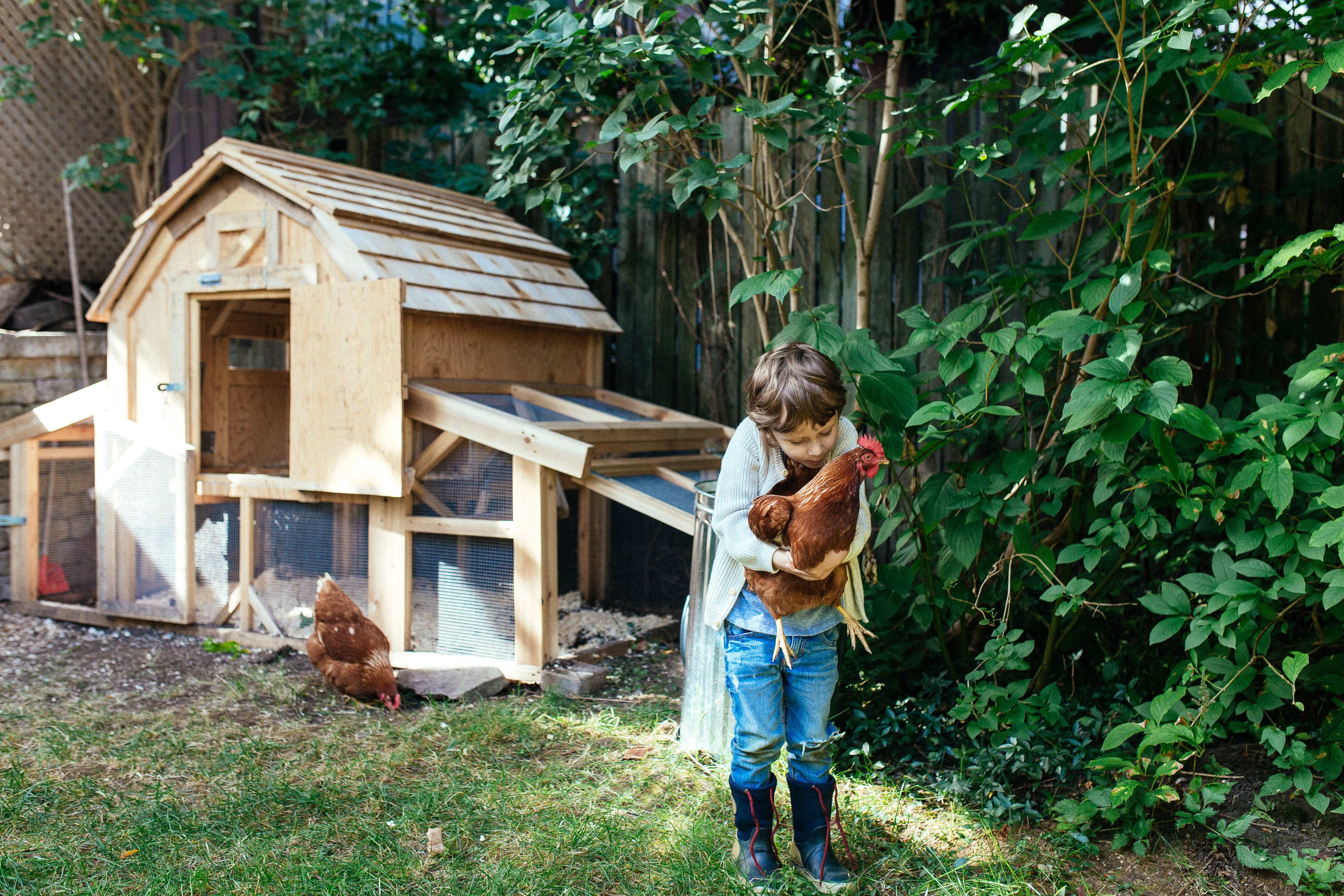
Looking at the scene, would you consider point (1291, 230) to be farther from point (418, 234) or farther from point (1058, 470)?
point (418, 234)

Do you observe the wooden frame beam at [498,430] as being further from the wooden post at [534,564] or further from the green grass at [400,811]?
the green grass at [400,811]

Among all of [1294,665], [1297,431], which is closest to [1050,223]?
[1297,431]

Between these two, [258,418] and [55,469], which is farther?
[258,418]

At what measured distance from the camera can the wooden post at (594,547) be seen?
5.59 m

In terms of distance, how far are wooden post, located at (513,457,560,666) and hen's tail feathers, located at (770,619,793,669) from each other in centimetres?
198

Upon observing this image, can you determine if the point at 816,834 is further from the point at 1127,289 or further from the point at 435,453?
the point at 435,453

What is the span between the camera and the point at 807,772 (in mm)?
2461

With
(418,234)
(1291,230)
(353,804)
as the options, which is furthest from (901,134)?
(353,804)

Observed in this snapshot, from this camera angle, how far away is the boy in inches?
94.9

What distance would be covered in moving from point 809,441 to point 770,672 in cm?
61

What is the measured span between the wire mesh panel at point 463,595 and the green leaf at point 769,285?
1851 millimetres

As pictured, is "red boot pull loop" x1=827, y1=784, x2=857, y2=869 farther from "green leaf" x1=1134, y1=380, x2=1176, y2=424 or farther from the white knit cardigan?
"green leaf" x1=1134, y1=380, x2=1176, y2=424

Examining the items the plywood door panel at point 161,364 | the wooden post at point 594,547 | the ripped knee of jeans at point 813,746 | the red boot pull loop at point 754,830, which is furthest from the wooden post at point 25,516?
the ripped knee of jeans at point 813,746

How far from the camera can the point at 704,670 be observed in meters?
3.36
